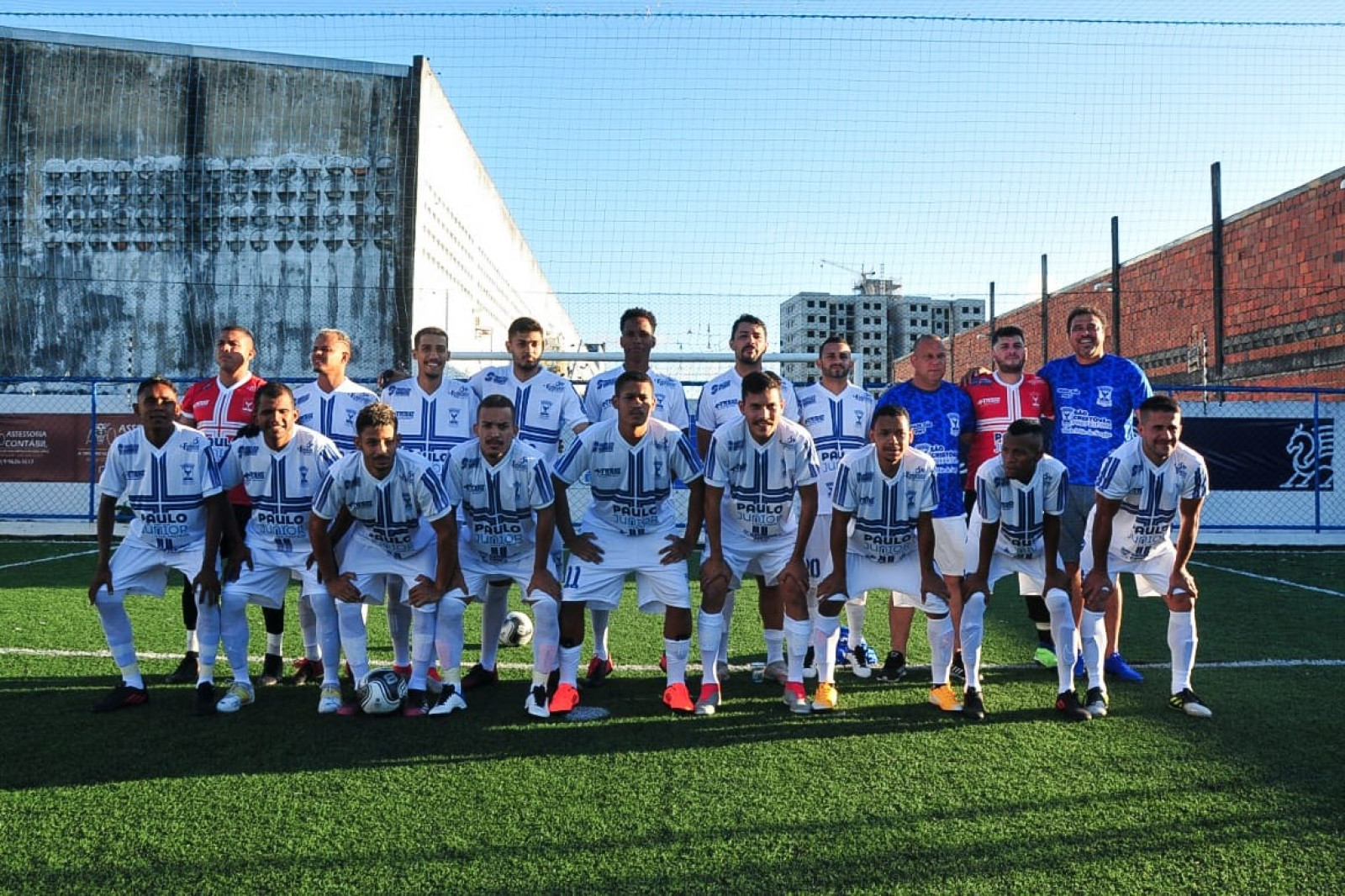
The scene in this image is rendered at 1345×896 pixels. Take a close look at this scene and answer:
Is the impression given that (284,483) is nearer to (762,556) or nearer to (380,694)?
(380,694)

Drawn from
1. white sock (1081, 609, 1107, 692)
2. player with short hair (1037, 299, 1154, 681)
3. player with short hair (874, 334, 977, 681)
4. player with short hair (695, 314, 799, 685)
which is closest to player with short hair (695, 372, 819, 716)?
player with short hair (695, 314, 799, 685)

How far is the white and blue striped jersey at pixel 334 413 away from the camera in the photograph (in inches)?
198

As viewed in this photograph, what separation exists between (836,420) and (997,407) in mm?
862

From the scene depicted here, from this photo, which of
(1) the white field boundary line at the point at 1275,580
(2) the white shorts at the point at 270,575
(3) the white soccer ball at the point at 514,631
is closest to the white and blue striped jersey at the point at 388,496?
(2) the white shorts at the point at 270,575

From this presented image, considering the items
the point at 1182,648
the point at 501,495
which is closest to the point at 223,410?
the point at 501,495

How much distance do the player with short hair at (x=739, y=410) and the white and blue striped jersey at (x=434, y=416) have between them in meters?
1.36

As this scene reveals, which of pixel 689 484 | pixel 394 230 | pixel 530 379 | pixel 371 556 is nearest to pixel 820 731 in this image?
pixel 689 484

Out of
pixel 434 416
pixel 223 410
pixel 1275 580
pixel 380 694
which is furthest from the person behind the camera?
pixel 1275 580

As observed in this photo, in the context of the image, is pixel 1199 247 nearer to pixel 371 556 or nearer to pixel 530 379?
pixel 530 379

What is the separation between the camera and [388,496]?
4.16 metres

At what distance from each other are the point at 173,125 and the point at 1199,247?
20678mm

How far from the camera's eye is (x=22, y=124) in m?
16.0

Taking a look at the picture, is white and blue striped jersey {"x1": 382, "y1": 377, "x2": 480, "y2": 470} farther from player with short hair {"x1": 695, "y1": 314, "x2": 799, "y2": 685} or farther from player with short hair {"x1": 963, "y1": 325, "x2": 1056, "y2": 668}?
player with short hair {"x1": 963, "y1": 325, "x2": 1056, "y2": 668}

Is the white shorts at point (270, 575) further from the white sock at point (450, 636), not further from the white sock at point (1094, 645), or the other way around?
the white sock at point (1094, 645)
